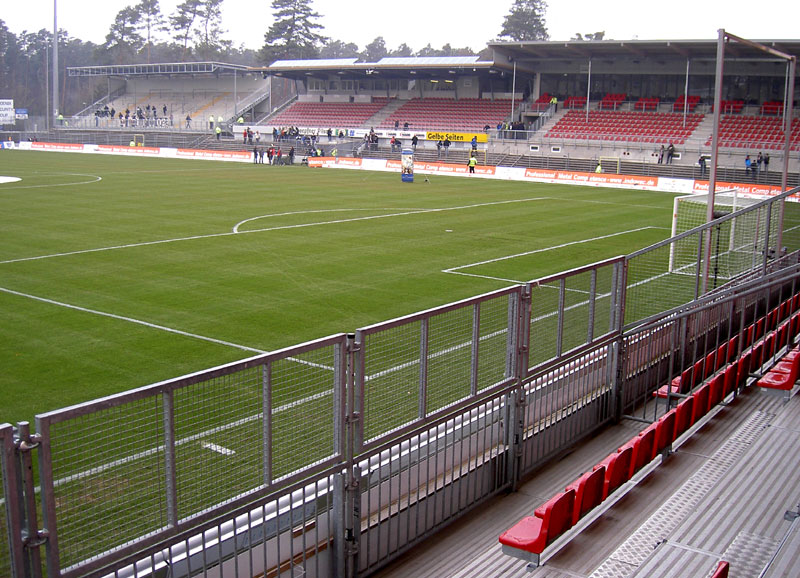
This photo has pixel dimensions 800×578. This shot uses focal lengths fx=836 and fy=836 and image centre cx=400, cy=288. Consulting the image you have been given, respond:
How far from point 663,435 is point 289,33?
373 feet

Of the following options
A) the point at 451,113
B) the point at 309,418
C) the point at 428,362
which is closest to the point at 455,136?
the point at 451,113

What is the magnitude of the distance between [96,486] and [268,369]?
4.02 feet

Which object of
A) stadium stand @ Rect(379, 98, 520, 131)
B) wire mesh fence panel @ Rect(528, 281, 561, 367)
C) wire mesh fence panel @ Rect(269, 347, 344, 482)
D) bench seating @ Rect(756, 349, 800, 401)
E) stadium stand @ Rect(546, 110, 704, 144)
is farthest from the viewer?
stadium stand @ Rect(379, 98, 520, 131)

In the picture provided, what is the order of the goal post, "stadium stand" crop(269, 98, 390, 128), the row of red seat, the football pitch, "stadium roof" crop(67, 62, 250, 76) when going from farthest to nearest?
"stadium roof" crop(67, 62, 250, 76)
"stadium stand" crop(269, 98, 390, 128)
the goal post
the football pitch
the row of red seat

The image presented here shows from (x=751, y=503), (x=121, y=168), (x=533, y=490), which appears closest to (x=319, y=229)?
(x=533, y=490)

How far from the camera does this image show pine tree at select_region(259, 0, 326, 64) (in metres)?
113

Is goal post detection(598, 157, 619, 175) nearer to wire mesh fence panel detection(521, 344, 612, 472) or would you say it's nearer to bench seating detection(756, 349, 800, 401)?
bench seating detection(756, 349, 800, 401)

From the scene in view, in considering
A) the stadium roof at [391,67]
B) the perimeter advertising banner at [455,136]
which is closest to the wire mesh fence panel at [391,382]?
the perimeter advertising banner at [455,136]

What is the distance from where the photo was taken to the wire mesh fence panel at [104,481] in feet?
15.0

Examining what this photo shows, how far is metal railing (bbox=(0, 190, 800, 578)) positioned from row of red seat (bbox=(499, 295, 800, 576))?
2.96 ft

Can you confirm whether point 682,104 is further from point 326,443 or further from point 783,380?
point 326,443

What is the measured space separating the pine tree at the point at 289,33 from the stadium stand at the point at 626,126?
58.6 m

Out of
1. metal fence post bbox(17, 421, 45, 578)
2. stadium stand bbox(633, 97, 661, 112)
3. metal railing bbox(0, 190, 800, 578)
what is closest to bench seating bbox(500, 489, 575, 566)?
metal railing bbox(0, 190, 800, 578)

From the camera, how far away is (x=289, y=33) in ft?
374
